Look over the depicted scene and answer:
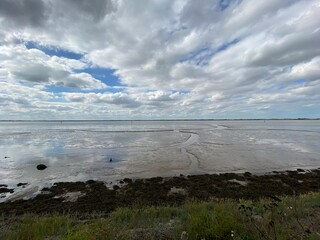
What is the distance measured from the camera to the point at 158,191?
12.5 metres

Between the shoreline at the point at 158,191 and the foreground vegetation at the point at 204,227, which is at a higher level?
the foreground vegetation at the point at 204,227

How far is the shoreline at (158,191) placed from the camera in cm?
1062

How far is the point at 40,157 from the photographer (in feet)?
74.5

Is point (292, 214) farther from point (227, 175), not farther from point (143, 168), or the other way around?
point (143, 168)

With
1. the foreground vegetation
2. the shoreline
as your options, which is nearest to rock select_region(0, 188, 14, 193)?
the shoreline

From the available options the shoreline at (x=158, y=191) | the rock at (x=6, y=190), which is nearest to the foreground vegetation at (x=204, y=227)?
the shoreline at (x=158, y=191)

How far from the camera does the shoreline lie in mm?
10625

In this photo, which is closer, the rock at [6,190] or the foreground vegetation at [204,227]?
the foreground vegetation at [204,227]

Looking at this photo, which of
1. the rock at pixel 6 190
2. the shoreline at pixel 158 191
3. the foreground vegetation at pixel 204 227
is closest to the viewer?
the foreground vegetation at pixel 204 227

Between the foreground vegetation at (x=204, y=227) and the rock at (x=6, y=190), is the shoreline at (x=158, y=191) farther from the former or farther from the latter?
the foreground vegetation at (x=204, y=227)

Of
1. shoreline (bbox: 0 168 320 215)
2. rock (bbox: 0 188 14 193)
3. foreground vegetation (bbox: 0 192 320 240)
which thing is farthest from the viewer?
rock (bbox: 0 188 14 193)

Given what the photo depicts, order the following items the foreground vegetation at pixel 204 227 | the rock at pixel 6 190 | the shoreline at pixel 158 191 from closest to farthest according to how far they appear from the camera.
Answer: the foreground vegetation at pixel 204 227
the shoreline at pixel 158 191
the rock at pixel 6 190

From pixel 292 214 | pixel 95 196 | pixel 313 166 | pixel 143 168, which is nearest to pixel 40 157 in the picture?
pixel 143 168

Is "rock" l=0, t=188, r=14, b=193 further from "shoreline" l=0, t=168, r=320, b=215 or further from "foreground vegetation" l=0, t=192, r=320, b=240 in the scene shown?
"foreground vegetation" l=0, t=192, r=320, b=240
